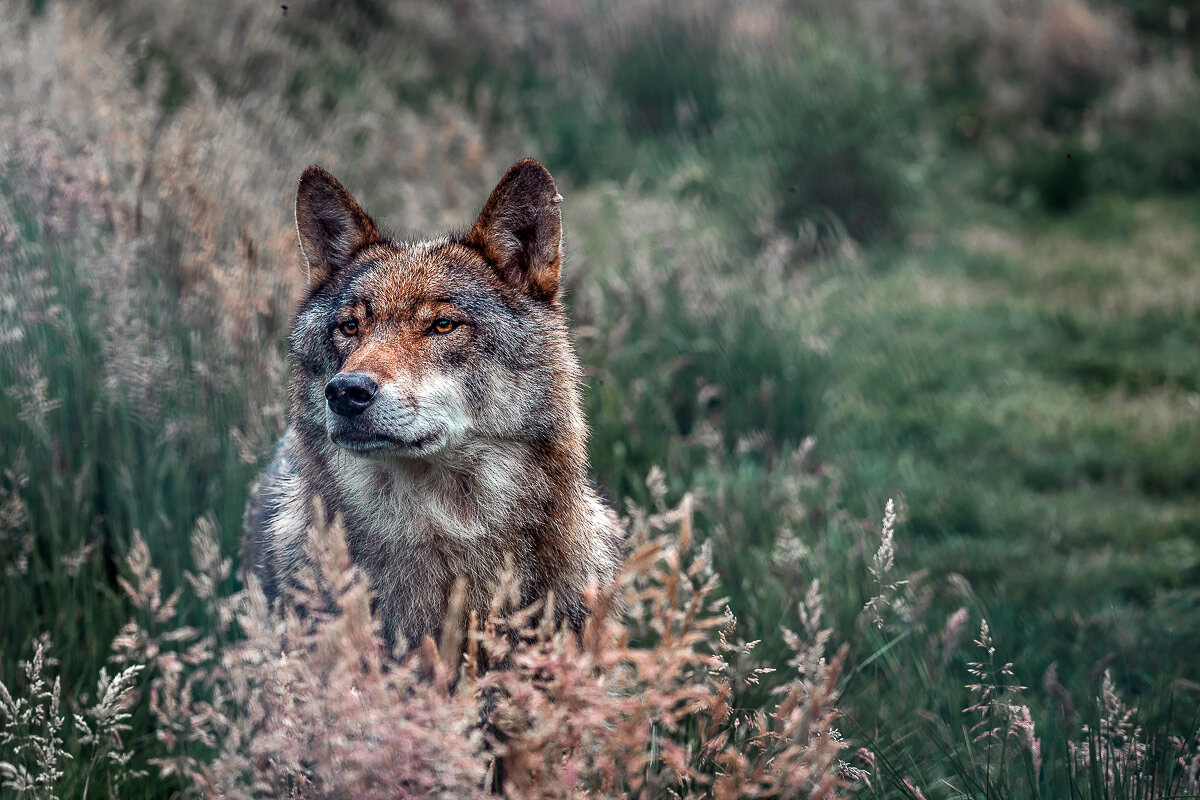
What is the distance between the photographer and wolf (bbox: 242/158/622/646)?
109 inches

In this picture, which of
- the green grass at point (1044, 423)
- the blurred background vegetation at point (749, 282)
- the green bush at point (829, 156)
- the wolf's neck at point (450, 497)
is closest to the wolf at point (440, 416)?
the wolf's neck at point (450, 497)

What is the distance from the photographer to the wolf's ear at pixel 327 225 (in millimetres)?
3135

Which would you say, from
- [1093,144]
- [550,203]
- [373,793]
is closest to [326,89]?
[550,203]

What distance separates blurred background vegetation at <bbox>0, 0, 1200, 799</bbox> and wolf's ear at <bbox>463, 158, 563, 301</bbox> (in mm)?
886

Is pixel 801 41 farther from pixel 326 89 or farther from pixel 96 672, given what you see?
pixel 96 672

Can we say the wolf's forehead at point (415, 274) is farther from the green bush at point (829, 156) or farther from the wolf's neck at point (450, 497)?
the green bush at point (829, 156)

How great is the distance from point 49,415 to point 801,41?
839cm

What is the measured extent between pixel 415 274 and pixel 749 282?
3.62 meters

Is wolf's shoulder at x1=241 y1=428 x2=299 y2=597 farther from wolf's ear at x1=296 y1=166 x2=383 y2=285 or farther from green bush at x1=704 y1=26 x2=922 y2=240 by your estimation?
green bush at x1=704 y1=26 x2=922 y2=240

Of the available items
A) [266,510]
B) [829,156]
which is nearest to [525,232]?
[266,510]

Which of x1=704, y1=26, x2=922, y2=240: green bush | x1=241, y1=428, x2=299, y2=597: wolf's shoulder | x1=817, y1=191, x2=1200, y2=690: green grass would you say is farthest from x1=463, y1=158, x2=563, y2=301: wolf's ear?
x1=704, y1=26, x2=922, y2=240: green bush

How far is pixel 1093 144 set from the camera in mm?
10031

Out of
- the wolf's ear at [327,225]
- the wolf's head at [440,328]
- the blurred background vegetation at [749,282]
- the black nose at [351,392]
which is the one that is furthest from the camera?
the blurred background vegetation at [749,282]

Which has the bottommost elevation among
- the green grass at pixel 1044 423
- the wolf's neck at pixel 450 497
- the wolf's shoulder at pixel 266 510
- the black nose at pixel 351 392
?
the green grass at pixel 1044 423
